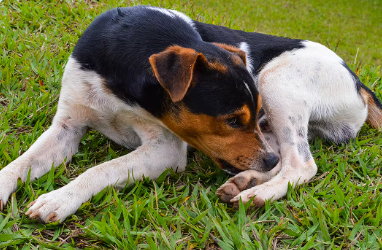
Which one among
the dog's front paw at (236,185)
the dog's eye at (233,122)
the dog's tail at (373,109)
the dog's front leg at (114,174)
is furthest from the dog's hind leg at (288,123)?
the dog's tail at (373,109)

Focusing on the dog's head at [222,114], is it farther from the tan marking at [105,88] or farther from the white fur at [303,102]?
the tan marking at [105,88]

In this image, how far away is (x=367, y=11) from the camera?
44.2ft

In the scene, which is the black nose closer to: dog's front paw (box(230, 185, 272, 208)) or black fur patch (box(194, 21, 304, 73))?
dog's front paw (box(230, 185, 272, 208))

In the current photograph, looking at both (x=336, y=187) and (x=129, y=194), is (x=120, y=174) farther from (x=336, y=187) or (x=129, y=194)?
(x=336, y=187)

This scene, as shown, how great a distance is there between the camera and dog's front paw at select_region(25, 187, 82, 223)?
8.71 feet

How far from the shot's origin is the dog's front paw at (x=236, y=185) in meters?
3.07

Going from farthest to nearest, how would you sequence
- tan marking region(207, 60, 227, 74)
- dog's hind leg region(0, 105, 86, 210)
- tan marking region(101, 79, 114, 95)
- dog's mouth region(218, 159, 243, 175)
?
tan marking region(101, 79, 114, 95) → dog's mouth region(218, 159, 243, 175) → tan marking region(207, 60, 227, 74) → dog's hind leg region(0, 105, 86, 210)

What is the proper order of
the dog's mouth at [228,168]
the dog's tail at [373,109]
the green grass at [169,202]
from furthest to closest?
1. the dog's tail at [373,109]
2. the dog's mouth at [228,168]
3. the green grass at [169,202]

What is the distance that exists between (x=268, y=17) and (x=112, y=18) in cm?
831

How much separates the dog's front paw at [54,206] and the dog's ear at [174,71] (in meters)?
0.96

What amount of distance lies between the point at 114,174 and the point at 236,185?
0.92m

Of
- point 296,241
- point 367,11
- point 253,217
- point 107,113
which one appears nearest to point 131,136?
point 107,113

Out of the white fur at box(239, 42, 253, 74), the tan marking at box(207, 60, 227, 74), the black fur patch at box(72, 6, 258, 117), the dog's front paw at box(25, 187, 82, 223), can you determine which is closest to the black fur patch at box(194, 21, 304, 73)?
the white fur at box(239, 42, 253, 74)

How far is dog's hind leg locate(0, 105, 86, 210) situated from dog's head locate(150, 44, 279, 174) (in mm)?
881
